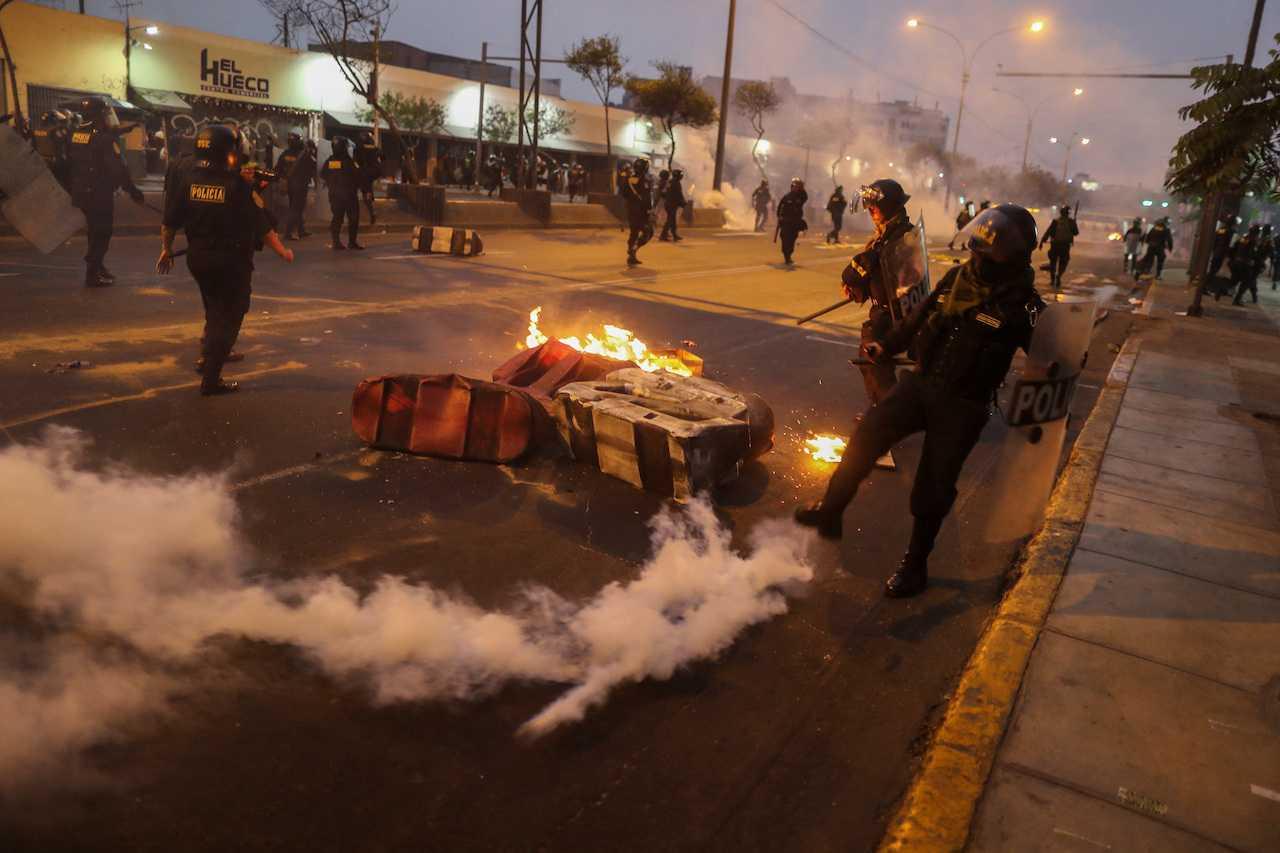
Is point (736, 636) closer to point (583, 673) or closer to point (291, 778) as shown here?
point (583, 673)

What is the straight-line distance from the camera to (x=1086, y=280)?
2617 cm

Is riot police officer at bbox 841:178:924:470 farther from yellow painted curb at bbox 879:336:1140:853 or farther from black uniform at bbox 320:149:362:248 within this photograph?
black uniform at bbox 320:149:362:248

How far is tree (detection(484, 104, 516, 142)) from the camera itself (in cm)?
4534

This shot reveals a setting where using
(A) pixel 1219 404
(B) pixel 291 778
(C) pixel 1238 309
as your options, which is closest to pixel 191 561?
(B) pixel 291 778

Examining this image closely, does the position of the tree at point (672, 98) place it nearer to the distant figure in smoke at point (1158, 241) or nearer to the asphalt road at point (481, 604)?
the distant figure in smoke at point (1158, 241)

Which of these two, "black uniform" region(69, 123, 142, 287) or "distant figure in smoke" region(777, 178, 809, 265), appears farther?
"distant figure in smoke" region(777, 178, 809, 265)

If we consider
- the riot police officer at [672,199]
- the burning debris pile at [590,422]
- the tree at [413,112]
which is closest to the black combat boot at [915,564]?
the burning debris pile at [590,422]

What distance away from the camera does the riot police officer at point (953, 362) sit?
399 centimetres

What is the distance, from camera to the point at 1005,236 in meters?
3.93

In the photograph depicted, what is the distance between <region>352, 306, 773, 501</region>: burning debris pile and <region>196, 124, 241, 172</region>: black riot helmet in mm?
2104

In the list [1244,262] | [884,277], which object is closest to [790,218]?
[1244,262]

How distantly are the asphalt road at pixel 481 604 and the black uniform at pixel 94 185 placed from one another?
1155mm

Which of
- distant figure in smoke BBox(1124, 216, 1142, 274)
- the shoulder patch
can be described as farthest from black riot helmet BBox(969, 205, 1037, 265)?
distant figure in smoke BBox(1124, 216, 1142, 274)

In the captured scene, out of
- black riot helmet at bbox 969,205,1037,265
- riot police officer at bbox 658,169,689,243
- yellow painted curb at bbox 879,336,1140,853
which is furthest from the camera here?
riot police officer at bbox 658,169,689,243
